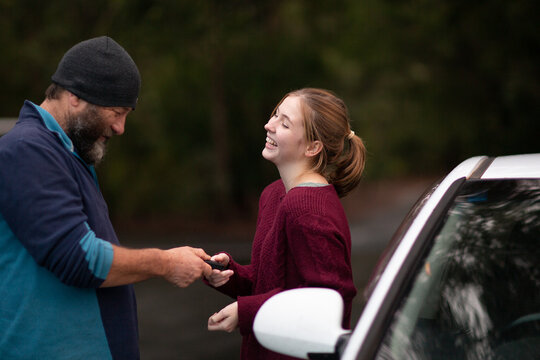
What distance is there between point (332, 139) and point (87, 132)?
92cm

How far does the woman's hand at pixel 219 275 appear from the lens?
2.62 metres

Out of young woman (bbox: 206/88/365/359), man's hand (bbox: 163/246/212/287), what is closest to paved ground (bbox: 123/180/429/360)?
young woman (bbox: 206/88/365/359)

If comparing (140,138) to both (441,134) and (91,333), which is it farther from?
(91,333)

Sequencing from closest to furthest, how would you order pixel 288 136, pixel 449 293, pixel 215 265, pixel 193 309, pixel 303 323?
pixel 303 323
pixel 449 293
pixel 288 136
pixel 215 265
pixel 193 309

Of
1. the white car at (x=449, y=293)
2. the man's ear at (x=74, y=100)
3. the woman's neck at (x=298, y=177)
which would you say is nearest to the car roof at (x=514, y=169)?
the white car at (x=449, y=293)

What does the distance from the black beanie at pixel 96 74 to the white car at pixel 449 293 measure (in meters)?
0.99

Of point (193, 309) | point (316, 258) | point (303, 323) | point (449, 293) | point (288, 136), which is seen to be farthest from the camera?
point (193, 309)

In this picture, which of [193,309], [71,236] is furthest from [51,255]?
[193,309]

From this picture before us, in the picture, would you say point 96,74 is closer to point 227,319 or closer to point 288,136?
point 288,136

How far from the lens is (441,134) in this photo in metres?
16.2

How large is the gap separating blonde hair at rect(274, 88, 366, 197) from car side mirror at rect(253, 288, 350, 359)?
818 millimetres

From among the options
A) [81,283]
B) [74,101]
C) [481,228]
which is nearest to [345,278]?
[481,228]

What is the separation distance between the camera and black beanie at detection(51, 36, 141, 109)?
233 cm

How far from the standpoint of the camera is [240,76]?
14180 millimetres
